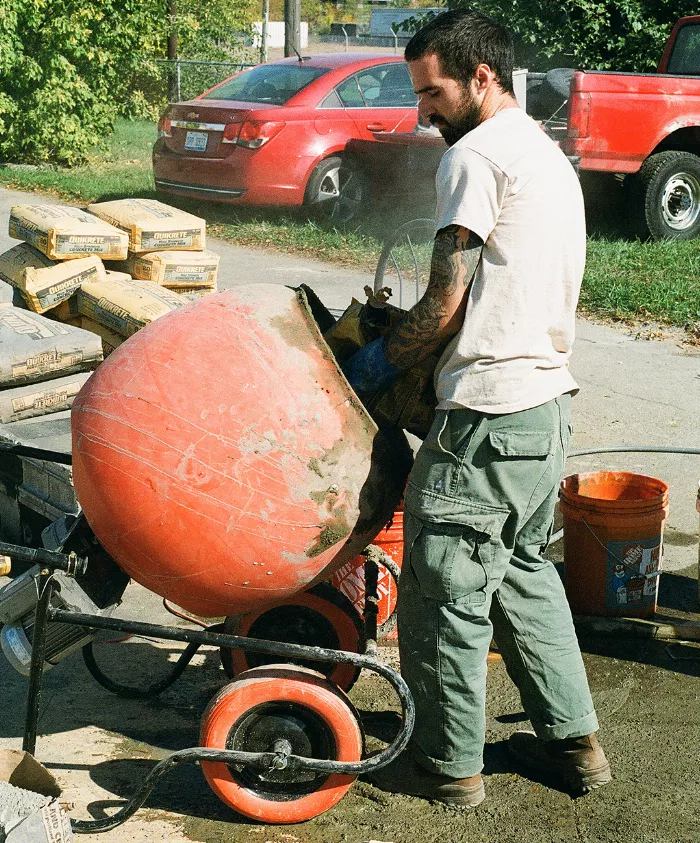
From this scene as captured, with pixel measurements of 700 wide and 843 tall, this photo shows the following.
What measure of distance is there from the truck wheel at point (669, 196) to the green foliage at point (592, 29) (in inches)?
177

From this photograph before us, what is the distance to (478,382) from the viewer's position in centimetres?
261

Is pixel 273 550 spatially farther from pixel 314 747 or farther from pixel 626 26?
pixel 626 26

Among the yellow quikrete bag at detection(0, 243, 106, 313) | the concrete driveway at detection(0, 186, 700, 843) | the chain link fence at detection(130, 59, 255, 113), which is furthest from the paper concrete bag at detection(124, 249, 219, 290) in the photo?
the chain link fence at detection(130, 59, 255, 113)

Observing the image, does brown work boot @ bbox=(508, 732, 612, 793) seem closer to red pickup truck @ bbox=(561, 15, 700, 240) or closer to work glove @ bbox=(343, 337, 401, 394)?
work glove @ bbox=(343, 337, 401, 394)

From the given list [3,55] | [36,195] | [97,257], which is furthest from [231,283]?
[3,55]

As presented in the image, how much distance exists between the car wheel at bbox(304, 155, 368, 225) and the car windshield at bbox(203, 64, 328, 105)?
0.85 m

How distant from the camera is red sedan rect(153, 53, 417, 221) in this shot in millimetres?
10648

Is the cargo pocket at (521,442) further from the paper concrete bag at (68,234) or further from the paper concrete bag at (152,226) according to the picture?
the paper concrete bag at (152,226)

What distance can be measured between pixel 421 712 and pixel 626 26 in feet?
43.3

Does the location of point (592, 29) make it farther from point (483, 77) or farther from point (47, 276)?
point (483, 77)

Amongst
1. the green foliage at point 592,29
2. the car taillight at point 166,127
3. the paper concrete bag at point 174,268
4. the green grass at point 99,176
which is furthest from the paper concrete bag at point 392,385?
the green foliage at point 592,29

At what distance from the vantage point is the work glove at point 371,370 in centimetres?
275

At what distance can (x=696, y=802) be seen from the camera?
302 centimetres

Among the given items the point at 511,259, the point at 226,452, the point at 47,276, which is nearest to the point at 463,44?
the point at 511,259
